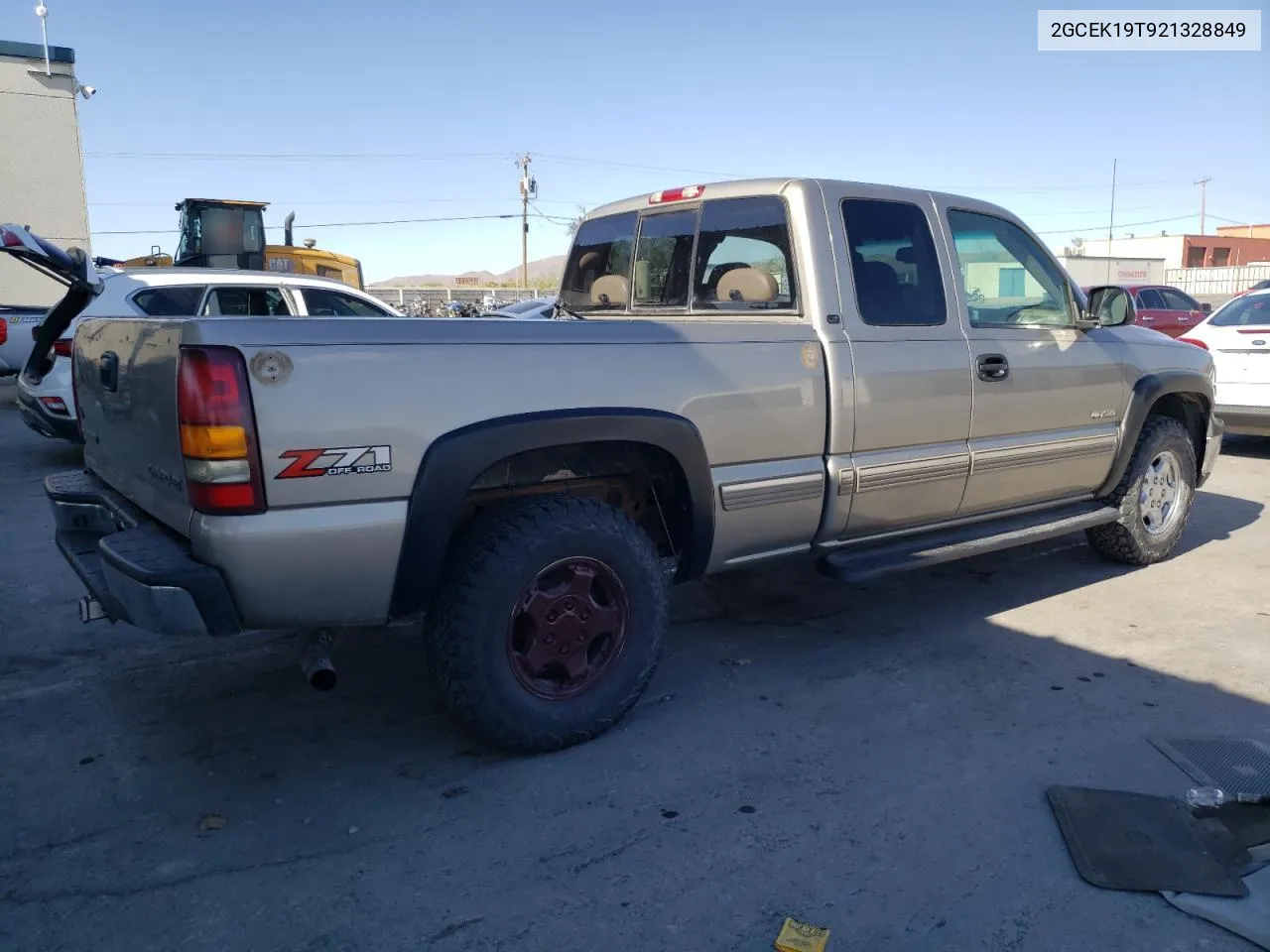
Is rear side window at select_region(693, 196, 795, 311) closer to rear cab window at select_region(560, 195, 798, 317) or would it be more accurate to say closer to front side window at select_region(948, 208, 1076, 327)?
rear cab window at select_region(560, 195, 798, 317)

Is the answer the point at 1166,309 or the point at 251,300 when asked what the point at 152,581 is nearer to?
the point at 251,300

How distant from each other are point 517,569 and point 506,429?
1.51 feet

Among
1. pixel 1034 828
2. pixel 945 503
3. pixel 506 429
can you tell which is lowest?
pixel 1034 828

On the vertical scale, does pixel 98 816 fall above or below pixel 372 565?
below

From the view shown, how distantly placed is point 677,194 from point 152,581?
299 cm

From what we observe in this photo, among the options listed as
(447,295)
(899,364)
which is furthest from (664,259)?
(447,295)

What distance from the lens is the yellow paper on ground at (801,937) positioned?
2305 millimetres

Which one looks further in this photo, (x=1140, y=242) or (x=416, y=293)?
(x=1140, y=242)

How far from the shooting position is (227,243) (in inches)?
675

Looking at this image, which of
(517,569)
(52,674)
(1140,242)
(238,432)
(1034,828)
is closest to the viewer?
(238,432)

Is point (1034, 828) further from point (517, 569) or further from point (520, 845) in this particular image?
point (517, 569)

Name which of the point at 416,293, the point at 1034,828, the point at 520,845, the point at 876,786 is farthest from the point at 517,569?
the point at 416,293

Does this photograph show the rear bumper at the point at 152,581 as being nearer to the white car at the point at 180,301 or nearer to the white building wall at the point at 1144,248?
the white car at the point at 180,301

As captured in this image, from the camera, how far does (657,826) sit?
288 centimetres
